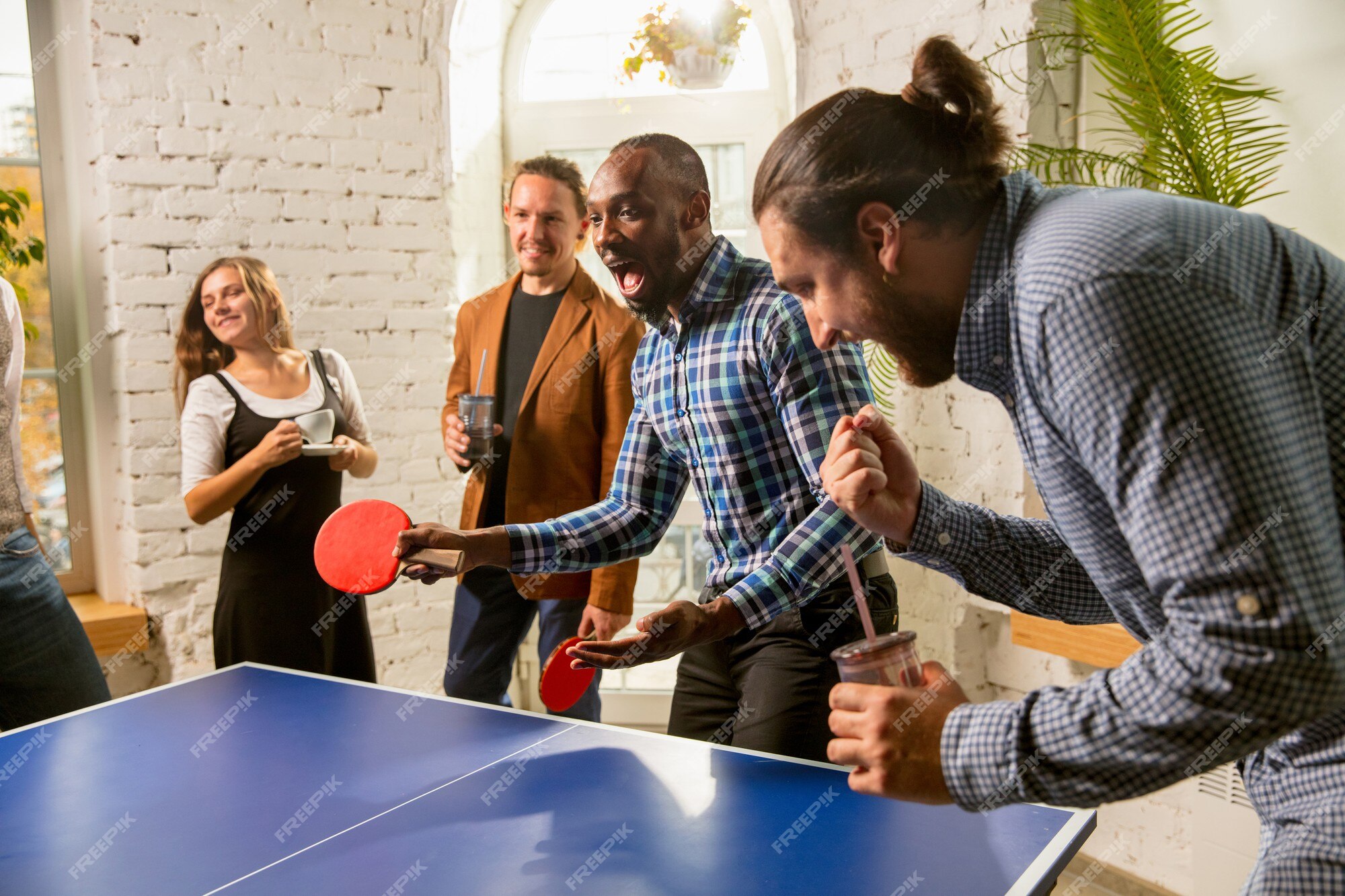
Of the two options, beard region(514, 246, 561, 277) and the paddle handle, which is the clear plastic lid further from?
beard region(514, 246, 561, 277)

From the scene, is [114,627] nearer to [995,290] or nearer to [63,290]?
[63,290]

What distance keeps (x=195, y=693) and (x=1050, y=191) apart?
1.91 meters

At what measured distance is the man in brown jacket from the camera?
9.60 feet

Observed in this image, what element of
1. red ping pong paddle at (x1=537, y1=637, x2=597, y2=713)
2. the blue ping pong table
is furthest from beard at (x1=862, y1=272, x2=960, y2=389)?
red ping pong paddle at (x1=537, y1=637, x2=597, y2=713)

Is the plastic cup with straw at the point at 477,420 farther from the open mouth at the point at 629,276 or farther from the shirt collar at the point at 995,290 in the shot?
the shirt collar at the point at 995,290

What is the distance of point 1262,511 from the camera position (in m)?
0.81

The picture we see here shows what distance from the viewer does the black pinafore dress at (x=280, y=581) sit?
9.22 feet

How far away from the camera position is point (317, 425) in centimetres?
293

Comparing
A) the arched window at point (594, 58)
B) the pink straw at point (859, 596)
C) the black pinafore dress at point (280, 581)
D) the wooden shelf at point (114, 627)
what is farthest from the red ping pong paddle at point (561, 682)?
the arched window at point (594, 58)

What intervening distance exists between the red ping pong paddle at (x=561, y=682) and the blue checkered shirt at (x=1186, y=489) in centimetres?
96

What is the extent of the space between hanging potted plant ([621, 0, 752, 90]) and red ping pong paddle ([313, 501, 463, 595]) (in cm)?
Result: 256

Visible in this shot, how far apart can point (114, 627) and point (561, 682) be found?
223 centimetres

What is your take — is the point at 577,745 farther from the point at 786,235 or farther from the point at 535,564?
the point at 786,235

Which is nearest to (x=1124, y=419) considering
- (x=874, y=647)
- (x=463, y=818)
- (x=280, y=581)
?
(x=874, y=647)
